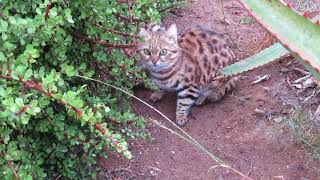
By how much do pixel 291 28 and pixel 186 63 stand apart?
8.21 feet

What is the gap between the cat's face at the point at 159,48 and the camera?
13.5 ft

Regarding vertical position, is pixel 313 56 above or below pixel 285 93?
above

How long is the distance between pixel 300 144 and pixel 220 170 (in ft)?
1.77

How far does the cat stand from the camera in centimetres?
413

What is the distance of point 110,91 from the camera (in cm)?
341

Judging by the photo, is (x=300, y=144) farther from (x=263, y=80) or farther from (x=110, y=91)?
(x=110, y=91)

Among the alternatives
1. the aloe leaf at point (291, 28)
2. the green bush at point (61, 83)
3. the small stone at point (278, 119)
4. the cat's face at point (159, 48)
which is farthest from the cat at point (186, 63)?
the aloe leaf at point (291, 28)

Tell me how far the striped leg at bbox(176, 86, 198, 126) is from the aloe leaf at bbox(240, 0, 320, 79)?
7.73ft

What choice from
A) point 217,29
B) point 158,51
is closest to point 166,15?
point 217,29

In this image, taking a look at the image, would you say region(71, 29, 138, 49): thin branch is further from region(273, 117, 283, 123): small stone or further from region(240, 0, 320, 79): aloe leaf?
region(273, 117, 283, 123): small stone

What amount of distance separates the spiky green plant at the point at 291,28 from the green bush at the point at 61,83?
87 cm

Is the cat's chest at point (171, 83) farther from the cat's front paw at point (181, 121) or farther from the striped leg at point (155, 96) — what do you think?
the cat's front paw at point (181, 121)

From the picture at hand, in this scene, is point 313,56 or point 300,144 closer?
point 313,56

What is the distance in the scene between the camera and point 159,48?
162 inches
